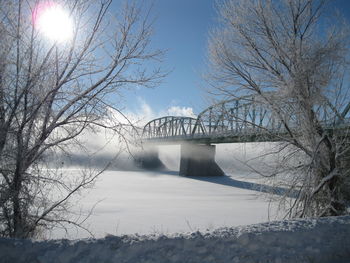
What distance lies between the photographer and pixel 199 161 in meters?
46.7

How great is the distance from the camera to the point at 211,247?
133 inches

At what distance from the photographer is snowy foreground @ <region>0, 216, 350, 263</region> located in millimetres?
3074

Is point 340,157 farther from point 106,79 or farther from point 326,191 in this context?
point 106,79

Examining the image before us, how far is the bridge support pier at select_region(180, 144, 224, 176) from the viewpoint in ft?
150

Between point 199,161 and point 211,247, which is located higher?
point 199,161

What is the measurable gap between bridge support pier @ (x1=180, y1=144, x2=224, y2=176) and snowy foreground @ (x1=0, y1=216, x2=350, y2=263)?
41.2 m

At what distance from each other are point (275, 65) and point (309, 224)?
15.0ft

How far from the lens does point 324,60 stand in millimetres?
7191

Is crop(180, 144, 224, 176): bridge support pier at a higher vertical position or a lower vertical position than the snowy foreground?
higher

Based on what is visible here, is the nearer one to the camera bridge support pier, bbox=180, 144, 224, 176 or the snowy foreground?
the snowy foreground

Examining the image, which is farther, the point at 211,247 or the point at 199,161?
the point at 199,161

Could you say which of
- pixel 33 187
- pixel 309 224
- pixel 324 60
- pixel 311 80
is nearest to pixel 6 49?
pixel 33 187

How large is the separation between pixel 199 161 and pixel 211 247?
4363 centimetres

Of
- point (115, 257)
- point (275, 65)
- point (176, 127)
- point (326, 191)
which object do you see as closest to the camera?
point (115, 257)
